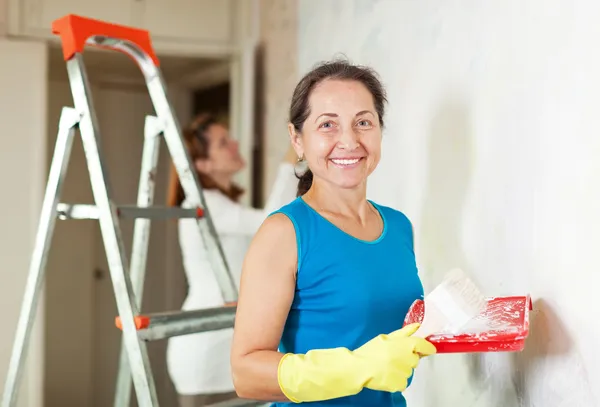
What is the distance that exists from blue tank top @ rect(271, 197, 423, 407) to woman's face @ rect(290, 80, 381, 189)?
9 centimetres

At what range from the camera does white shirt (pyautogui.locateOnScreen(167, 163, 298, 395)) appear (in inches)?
97.2

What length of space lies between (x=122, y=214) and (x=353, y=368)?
33.5 inches

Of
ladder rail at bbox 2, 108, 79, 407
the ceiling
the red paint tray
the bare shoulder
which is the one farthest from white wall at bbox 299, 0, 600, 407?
the ceiling

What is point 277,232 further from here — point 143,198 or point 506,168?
point 143,198

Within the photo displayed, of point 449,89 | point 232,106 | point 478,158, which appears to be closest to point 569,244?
point 478,158

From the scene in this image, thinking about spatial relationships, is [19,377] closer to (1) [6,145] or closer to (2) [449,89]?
(2) [449,89]

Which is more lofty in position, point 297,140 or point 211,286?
point 297,140

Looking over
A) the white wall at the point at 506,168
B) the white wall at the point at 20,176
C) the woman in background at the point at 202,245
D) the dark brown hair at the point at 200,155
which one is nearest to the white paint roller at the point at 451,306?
the white wall at the point at 506,168

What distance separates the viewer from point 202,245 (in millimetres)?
2615

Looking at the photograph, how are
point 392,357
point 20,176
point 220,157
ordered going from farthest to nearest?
point 20,176 < point 220,157 < point 392,357

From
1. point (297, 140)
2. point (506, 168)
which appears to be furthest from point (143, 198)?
point (506, 168)

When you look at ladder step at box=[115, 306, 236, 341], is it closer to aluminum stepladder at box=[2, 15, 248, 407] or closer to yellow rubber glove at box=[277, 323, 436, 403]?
aluminum stepladder at box=[2, 15, 248, 407]

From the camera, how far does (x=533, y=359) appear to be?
1.42m

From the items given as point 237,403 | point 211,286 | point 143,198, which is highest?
point 143,198
